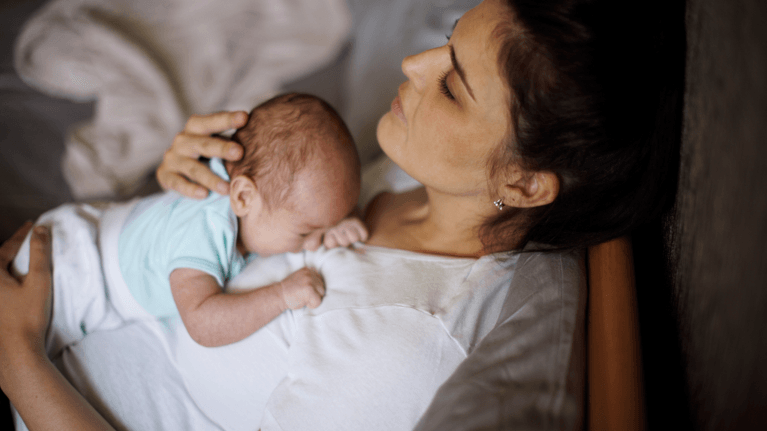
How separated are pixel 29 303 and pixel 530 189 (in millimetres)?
1243

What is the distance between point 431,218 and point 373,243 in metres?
0.18

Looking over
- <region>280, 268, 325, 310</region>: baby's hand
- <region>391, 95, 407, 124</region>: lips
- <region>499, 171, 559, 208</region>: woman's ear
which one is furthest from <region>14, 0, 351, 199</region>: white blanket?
<region>499, 171, 559, 208</region>: woman's ear

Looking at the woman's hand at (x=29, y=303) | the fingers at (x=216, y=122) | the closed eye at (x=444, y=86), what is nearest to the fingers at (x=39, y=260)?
the woman's hand at (x=29, y=303)

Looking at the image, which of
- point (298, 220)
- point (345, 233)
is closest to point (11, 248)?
point (298, 220)

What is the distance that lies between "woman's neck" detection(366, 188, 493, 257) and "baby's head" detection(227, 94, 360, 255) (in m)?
0.17

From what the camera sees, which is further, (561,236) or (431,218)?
(431,218)

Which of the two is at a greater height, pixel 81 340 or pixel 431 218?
pixel 431 218

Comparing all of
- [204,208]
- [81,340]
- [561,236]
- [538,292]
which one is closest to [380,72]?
[204,208]

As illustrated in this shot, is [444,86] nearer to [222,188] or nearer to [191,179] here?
[222,188]

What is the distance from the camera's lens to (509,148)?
0.84 m

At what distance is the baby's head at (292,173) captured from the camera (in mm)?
1003

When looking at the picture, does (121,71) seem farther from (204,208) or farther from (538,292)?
(538,292)

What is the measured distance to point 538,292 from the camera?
0.76 m

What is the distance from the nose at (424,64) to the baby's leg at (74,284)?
0.97 meters
